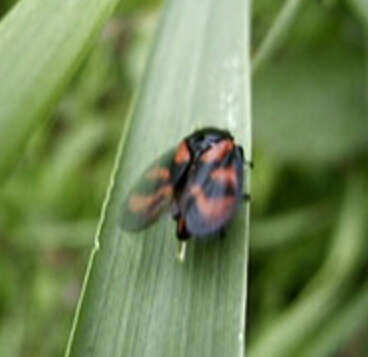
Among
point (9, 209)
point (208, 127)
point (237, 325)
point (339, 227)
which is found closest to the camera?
point (237, 325)

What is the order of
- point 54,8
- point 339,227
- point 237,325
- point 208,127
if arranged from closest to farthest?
point 237,325 < point 54,8 < point 208,127 < point 339,227

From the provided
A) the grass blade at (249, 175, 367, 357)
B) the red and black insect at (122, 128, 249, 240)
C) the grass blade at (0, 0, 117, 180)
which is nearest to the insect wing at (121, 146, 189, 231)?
the red and black insect at (122, 128, 249, 240)

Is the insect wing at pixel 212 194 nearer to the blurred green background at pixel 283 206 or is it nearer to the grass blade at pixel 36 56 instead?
the grass blade at pixel 36 56

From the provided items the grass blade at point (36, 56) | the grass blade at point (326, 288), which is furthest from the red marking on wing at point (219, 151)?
the grass blade at point (326, 288)

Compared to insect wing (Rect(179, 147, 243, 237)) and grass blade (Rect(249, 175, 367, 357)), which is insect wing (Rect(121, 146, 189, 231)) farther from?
grass blade (Rect(249, 175, 367, 357))

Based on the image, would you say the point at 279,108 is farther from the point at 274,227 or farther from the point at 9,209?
the point at 9,209

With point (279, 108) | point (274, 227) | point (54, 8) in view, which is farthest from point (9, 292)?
point (54, 8)

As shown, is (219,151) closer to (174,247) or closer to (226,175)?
(226,175)
